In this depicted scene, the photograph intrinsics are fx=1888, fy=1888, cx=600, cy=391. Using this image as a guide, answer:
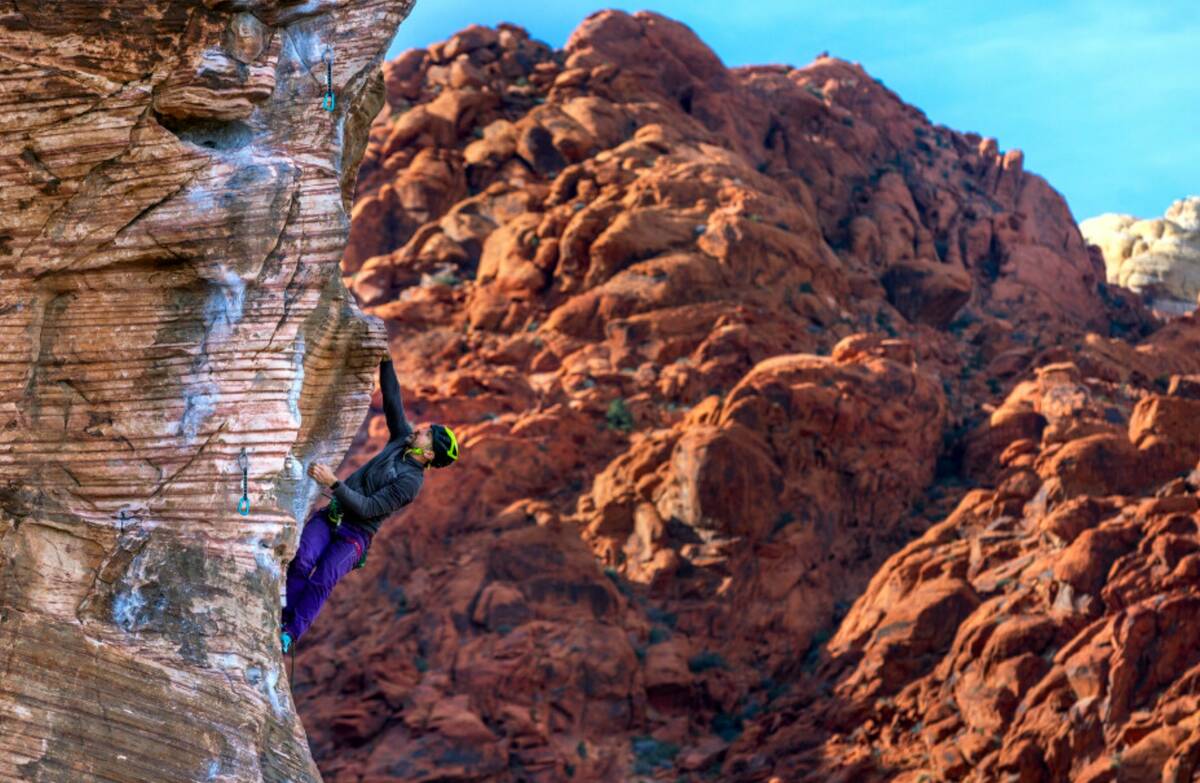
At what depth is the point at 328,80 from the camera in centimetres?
1205

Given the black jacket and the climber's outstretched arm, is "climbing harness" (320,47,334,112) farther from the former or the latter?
the climber's outstretched arm

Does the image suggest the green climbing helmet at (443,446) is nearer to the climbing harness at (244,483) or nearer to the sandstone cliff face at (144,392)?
the sandstone cliff face at (144,392)

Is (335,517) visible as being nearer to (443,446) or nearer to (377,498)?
(377,498)

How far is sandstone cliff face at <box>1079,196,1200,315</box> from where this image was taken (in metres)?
80.8

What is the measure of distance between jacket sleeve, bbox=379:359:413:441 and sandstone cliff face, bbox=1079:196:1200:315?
68.1 m

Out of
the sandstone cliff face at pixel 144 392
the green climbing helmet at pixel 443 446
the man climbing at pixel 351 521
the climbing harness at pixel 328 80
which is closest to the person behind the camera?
the sandstone cliff face at pixel 144 392

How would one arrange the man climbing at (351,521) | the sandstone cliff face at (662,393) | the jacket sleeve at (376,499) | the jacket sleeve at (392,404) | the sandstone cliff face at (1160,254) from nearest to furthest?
the jacket sleeve at (376,499) < the man climbing at (351,521) < the jacket sleeve at (392,404) < the sandstone cliff face at (662,393) < the sandstone cliff face at (1160,254)

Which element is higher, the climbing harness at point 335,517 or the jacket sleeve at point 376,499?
the jacket sleeve at point 376,499

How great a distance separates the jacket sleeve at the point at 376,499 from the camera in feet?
38.7

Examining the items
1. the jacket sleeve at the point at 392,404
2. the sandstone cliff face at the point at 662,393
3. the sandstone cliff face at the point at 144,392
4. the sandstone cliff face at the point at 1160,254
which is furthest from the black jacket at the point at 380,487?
the sandstone cliff face at the point at 1160,254

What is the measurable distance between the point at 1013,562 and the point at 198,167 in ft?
98.4

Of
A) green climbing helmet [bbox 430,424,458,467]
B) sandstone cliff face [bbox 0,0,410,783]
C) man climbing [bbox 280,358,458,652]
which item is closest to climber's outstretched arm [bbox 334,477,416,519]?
man climbing [bbox 280,358,458,652]

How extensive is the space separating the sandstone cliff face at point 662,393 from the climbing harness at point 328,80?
25.5 meters

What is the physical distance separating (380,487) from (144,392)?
6.08 feet
